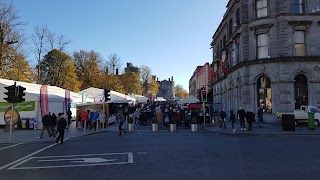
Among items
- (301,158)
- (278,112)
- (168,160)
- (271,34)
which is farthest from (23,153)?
(271,34)

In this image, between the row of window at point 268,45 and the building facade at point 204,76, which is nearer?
the row of window at point 268,45

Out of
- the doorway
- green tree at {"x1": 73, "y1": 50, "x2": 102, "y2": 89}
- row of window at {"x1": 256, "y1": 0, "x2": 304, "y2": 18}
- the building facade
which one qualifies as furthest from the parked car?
green tree at {"x1": 73, "y1": 50, "x2": 102, "y2": 89}

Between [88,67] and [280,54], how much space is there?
4859 centimetres

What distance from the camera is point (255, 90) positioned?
30.7 metres

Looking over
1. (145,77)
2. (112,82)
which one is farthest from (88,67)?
(145,77)

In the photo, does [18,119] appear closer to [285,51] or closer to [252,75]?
[252,75]

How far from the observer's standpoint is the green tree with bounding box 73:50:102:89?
67.3 metres

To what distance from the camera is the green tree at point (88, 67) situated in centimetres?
6733

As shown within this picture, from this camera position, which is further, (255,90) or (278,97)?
(255,90)

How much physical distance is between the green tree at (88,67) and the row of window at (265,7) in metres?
42.9

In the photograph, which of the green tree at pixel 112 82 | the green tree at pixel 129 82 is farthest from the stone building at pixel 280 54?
the green tree at pixel 129 82

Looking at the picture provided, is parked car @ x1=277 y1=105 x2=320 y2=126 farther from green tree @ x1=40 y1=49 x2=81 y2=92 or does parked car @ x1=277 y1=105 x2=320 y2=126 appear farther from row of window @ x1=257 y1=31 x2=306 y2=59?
green tree @ x1=40 y1=49 x2=81 y2=92

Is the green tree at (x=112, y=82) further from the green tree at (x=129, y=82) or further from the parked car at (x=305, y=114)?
the parked car at (x=305, y=114)

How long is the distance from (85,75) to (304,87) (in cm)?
4979
